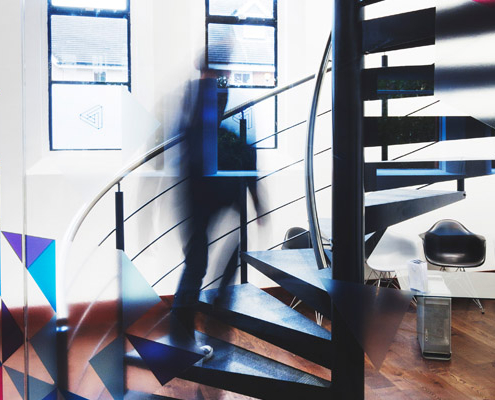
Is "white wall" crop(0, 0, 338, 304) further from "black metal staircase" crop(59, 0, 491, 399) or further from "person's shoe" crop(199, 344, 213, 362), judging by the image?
"black metal staircase" crop(59, 0, 491, 399)

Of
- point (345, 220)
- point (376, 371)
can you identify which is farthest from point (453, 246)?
point (345, 220)

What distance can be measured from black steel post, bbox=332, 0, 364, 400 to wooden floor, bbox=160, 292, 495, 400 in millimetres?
688

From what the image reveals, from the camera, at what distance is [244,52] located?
3.03 m

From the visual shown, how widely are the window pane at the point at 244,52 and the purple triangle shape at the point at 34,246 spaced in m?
1.57

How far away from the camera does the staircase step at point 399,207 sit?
6.35 ft

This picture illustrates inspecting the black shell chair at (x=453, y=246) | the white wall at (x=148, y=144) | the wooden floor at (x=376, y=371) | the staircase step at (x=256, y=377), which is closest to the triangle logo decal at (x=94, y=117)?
the white wall at (x=148, y=144)

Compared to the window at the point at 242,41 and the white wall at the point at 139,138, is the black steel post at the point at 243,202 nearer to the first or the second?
the white wall at the point at 139,138

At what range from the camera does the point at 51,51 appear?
258cm

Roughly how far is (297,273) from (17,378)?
173 centimetres

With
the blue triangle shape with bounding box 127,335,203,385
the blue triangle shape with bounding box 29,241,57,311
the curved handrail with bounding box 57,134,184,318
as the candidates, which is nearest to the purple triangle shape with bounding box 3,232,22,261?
the blue triangle shape with bounding box 29,241,57,311

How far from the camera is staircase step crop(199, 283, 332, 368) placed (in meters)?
1.86

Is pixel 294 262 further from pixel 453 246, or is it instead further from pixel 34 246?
pixel 453 246

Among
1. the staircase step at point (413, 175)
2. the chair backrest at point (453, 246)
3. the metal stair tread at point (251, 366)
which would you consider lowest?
the metal stair tread at point (251, 366)

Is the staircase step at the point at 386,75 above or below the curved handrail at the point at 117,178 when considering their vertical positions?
above
